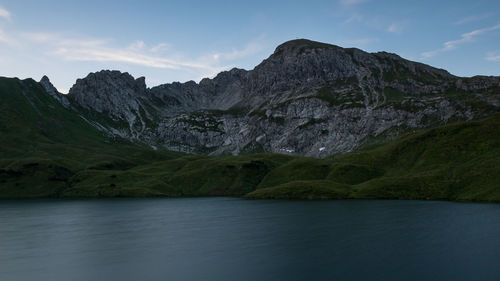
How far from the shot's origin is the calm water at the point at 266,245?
59.3 m

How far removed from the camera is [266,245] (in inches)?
3115

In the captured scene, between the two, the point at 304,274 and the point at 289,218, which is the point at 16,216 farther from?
the point at 304,274

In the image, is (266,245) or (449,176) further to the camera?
(449,176)

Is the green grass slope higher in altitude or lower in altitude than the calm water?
higher

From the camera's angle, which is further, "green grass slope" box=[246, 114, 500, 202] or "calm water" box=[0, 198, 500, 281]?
"green grass slope" box=[246, 114, 500, 202]

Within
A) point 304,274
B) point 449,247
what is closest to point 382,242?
point 449,247

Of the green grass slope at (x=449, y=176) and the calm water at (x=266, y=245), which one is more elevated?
the green grass slope at (x=449, y=176)

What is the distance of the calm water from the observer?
59.3 m

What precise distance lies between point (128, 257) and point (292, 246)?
34138 mm

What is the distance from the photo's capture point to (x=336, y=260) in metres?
64.3

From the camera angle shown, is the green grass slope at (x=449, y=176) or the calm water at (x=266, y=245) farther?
the green grass slope at (x=449, y=176)

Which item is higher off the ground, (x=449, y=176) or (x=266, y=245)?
(x=449, y=176)

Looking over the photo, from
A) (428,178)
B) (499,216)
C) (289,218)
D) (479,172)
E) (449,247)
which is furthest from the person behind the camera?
(428,178)

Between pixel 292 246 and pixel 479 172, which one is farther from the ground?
pixel 479 172
